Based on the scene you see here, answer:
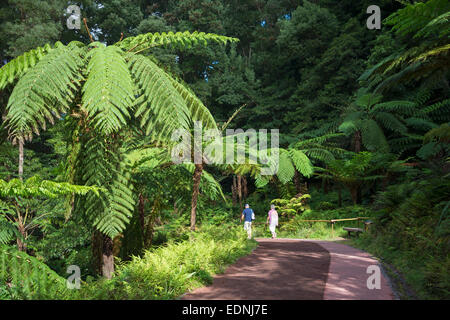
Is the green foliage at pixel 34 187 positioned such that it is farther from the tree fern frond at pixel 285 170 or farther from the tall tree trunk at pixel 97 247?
the tree fern frond at pixel 285 170

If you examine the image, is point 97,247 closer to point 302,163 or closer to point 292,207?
point 302,163

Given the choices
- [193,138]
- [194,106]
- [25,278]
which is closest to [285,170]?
[193,138]

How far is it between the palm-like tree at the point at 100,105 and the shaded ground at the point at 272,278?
159 cm

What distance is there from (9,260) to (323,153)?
1194cm

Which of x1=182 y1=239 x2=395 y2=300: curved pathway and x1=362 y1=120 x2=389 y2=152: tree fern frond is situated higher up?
x1=362 y1=120 x2=389 y2=152: tree fern frond

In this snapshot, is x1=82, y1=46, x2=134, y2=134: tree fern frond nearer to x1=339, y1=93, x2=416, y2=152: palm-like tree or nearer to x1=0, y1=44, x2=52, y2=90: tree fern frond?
x1=0, y1=44, x2=52, y2=90: tree fern frond

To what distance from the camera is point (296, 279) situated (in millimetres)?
4883

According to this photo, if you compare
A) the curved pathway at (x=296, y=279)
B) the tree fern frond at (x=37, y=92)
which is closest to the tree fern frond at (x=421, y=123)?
the curved pathway at (x=296, y=279)

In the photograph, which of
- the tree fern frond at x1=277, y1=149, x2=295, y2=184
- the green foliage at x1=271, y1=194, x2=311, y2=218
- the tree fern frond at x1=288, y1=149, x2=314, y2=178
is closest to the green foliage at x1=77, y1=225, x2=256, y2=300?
the tree fern frond at x1=277, y1=149, x2=295, y2=184

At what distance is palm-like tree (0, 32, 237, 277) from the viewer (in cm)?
371

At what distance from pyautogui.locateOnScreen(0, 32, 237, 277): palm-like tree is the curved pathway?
1.68 m

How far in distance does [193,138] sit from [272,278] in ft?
10.8

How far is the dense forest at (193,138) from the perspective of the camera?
4031 mm
